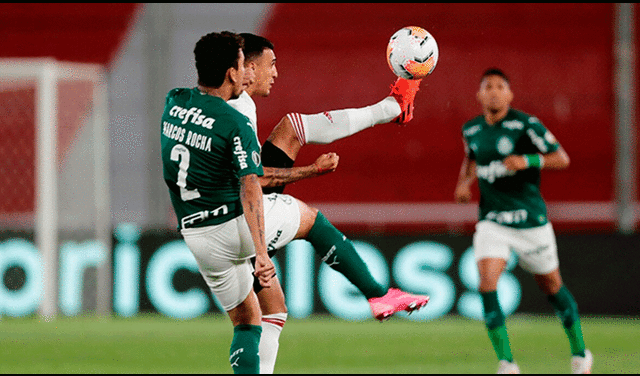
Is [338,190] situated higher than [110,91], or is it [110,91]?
[110,91]

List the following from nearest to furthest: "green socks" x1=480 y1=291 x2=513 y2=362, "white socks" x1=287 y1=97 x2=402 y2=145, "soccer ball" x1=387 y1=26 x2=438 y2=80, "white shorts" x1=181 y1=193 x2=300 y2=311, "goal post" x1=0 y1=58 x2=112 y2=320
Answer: "white shorts" x1=181 y1=193 x2=300 y2=311, "white socks" x1=287 y1=97 x2=402 y2=145, "soccer ball" x1=387 y1=26 x2=438 y2=80, "green socks" x1=480 y1=291 x2=513 y2=362, "goal post" x1=0 y1=58 x2=112 y2=320

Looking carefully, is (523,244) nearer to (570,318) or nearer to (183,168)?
(570,318)

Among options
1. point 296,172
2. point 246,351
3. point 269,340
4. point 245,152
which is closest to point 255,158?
point 245,152

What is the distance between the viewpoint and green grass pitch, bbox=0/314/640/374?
716cm

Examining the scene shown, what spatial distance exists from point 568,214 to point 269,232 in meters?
7.26

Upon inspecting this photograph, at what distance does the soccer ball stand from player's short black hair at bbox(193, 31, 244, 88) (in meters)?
0.90

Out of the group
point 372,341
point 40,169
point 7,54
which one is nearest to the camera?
point 372,341

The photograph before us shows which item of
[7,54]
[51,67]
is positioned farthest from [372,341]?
[7,54]

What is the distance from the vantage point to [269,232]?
15.8 ft

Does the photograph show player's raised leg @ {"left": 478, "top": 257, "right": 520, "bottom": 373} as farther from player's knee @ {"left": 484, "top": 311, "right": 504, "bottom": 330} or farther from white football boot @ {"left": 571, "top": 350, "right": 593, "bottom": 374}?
white football boot @ {"left": 571, "top": 350, "right": 593, "bottom": 374}

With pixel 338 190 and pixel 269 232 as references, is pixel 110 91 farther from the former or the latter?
pixel 269 232

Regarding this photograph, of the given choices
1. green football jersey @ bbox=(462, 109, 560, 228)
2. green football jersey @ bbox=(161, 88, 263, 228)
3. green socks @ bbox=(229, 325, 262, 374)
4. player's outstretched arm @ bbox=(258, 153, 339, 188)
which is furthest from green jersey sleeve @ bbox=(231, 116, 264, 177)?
green football jersey @ bbox=(462, 109, 560, 228)

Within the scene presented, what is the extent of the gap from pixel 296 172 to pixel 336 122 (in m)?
0.33

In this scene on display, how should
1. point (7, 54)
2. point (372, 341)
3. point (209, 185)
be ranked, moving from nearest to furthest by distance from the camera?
point (209, 185) < point (372, 341) < point (7, 54)
